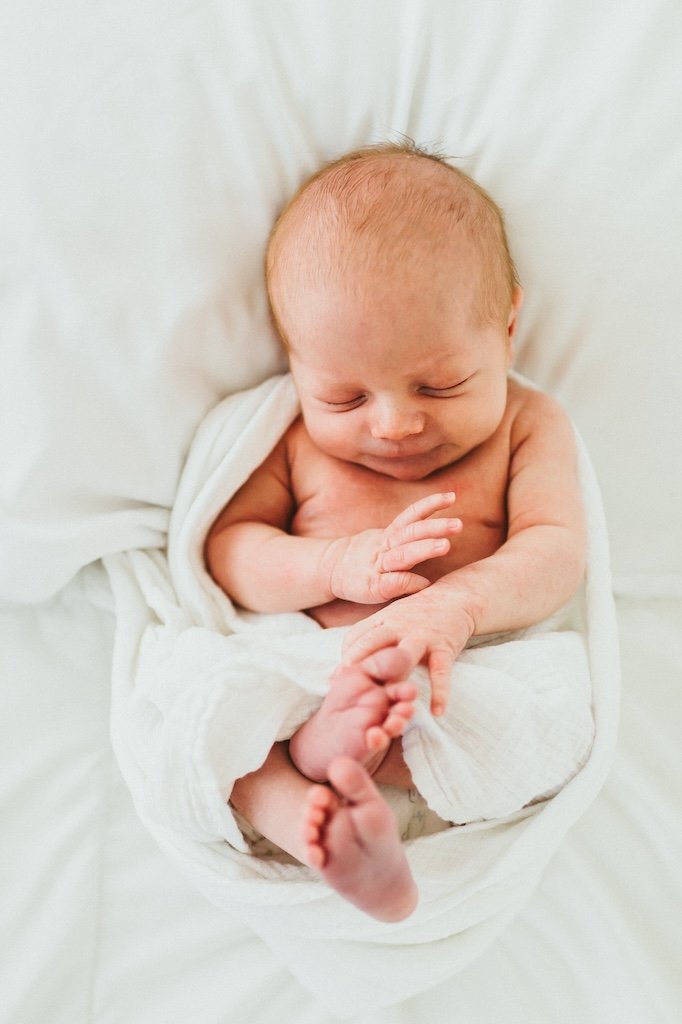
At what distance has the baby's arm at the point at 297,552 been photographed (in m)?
0.97

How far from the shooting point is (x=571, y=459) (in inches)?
47.2

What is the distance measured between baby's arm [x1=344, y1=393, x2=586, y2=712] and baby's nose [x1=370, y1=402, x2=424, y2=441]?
178mm

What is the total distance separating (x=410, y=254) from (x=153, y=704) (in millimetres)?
602

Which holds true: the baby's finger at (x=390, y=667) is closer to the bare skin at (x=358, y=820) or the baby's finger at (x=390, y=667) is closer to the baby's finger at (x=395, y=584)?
the bare skin at (x=358, y=820)

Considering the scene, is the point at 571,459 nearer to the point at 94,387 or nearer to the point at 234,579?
the point at 234,579

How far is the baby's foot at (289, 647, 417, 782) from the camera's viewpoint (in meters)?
0.80

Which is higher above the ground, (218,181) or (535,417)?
(218,181)

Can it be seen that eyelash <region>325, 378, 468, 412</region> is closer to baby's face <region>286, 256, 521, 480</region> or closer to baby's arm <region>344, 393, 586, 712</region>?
baby's face <region>286, 256, 521, 480</region>

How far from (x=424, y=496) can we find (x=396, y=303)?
280mm

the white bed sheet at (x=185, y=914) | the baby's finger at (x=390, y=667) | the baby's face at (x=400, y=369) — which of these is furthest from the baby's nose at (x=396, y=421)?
the white bed sheet at (x=185, y=914)

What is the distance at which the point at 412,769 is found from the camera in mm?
932

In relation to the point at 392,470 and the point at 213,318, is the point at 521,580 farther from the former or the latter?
the point at 213,318

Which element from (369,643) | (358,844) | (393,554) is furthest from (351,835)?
(393,554)

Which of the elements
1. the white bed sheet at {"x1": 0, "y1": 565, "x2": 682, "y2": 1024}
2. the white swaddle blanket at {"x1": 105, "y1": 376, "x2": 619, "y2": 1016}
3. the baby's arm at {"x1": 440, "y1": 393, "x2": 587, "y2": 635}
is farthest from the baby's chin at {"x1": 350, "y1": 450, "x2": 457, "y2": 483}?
the white bed sheet at {"x1": 0, "y1": 565, "x2": 682, "y2": 1024}
